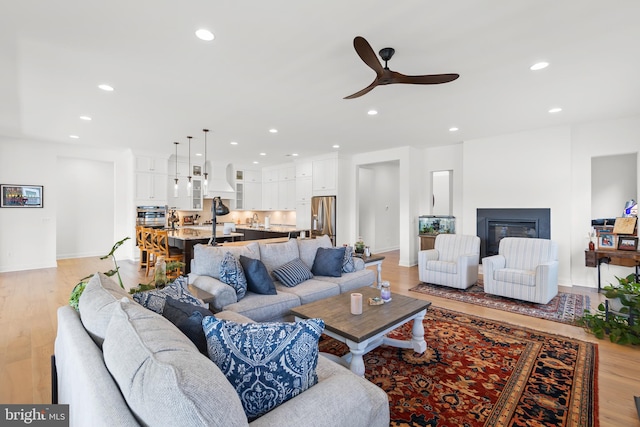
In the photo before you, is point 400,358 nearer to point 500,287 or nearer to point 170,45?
point 500,287

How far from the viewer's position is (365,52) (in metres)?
2.25

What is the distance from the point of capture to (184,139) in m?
5.97

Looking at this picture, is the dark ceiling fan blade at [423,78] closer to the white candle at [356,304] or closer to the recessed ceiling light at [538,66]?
the recessed ceiling light at [538,66]

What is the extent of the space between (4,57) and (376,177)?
7.67m

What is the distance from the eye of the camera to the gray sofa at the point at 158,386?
738 mm

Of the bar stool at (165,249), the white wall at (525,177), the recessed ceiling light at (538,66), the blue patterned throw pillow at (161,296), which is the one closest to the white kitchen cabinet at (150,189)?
the bar stool at (165,249)

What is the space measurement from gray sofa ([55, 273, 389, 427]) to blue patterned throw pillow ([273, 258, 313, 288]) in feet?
6.17

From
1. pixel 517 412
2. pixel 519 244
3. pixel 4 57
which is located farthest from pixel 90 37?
pixel 519 244

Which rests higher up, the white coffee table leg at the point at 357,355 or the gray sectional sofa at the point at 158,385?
the gray sectional sofa at the point at 158,385

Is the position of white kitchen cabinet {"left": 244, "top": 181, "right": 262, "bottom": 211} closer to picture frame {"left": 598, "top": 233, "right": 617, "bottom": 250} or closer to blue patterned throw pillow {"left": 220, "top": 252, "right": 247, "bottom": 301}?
blue patterned throw pillow {"left": 220, "top": 252, "right": 247, "bottom": 301}

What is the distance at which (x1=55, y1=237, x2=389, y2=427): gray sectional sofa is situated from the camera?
0.74m

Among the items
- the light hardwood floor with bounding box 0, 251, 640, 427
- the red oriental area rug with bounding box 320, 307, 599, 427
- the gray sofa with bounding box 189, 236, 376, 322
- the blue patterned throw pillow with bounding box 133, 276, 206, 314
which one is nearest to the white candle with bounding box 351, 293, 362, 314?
the red oriental area rug with bounding box 320, 307, 599, 427

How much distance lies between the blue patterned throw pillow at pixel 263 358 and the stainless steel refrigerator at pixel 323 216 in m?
6.26

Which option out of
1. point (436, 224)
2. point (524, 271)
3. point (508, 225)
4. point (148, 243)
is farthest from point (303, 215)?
point (524, 271)
